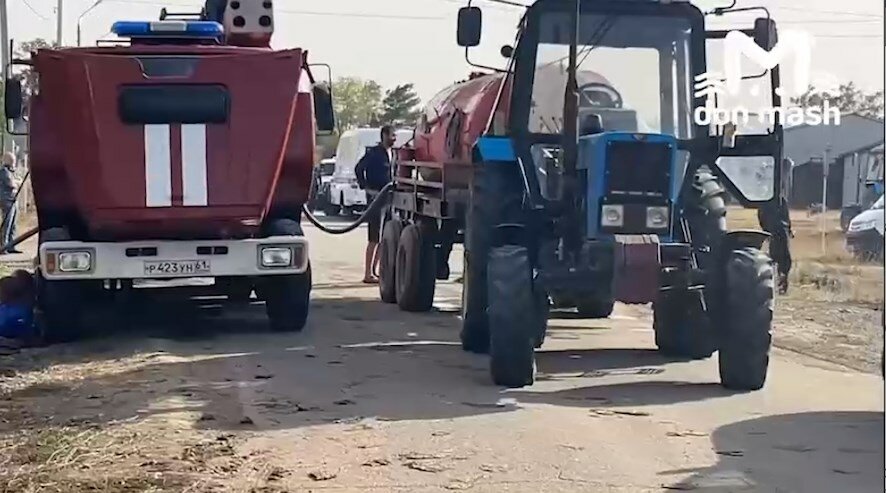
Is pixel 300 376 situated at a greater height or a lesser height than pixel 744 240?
lesser

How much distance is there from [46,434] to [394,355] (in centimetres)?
366

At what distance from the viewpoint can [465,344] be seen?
10992 mm

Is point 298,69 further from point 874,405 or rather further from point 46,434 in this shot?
point 874,405

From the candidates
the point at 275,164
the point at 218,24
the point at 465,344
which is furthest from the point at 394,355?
the point at 218,24

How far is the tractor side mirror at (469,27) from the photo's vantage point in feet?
31.9

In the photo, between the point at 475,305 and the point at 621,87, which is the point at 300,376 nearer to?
the point at 475,305

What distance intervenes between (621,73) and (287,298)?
367cm

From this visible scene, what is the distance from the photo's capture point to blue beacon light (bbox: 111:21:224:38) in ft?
37.5

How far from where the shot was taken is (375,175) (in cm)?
1706

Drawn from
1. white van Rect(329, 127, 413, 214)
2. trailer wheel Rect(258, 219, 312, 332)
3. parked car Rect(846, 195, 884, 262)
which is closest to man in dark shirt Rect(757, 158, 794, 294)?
trailer wheel Rect(258, 219, 312, 332)

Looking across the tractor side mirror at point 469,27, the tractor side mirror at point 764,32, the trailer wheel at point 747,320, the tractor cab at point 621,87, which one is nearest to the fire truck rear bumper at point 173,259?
the tractor cab at point 621,87

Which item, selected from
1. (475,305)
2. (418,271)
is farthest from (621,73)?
(418,271)

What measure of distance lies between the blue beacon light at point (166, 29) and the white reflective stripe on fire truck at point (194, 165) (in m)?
1.04

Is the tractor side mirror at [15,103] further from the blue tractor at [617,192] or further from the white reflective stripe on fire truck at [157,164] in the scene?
the blue tractor at [617,192]
